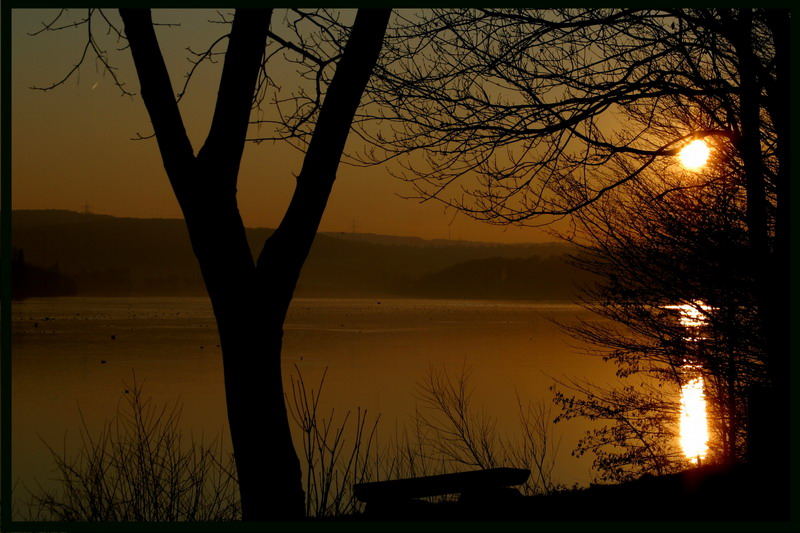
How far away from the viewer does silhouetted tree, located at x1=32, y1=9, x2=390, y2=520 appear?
4.93 metres

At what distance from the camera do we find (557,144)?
7293mm

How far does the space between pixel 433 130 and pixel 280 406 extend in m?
3.09

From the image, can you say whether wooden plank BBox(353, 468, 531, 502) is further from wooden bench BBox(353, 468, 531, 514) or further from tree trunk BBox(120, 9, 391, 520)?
tree trunk BBox(120, 9, 391, 520)

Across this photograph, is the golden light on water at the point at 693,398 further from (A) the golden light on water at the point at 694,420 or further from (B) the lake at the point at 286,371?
(B) the lake at the point at 286,371

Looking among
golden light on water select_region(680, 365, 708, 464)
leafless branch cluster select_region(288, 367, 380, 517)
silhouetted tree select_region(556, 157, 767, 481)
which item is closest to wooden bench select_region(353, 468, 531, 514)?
leafless branch cluster select_region(288, 367, 380, 517)

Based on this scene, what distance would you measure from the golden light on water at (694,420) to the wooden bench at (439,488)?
15.6 ft

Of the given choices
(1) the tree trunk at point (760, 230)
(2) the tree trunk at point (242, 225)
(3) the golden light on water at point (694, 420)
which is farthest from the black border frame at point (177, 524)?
(3) the golden light on water at point (694, 420)

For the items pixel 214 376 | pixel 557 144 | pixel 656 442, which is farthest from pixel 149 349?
pixel 557 144

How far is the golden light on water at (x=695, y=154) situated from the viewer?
8.12 metres

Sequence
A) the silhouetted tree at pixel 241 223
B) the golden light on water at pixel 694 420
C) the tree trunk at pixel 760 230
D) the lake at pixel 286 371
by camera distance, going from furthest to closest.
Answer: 1. the lake at pixel 286 371
2. the golden light on water at pixel 694 420
3. the tree trunk at pixel 760 230
4. the silhouetted tree at pixel 241 223

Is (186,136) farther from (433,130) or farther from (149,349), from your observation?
(149,349)

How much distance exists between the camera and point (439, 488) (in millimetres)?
5445

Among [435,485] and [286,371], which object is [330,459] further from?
[286,371]

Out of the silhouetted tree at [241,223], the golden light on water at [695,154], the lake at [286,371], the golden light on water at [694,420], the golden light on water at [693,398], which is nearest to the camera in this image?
the silhouetted tree at [241,223]
